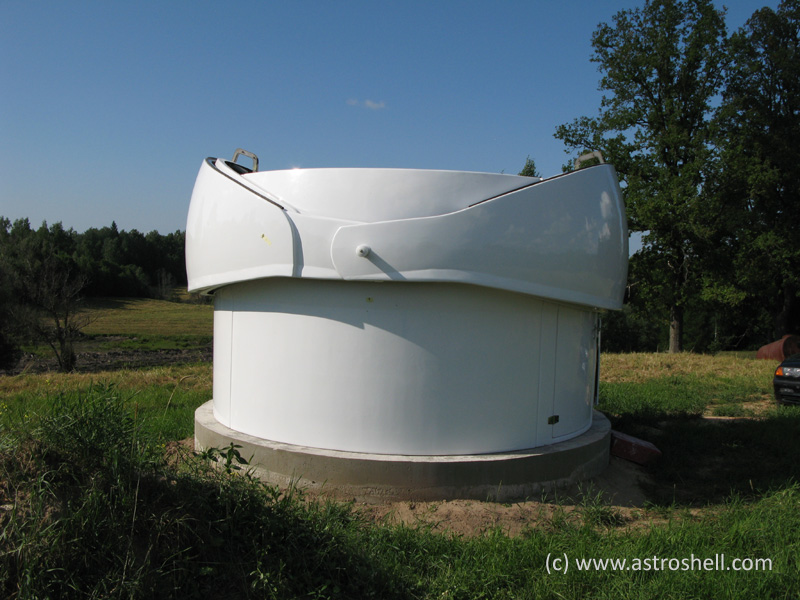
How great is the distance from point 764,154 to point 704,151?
317cm

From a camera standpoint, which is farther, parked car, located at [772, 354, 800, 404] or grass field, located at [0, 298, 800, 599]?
parked car, located at [772, 354, 800, 404]

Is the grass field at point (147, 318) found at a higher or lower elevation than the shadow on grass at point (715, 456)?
lower

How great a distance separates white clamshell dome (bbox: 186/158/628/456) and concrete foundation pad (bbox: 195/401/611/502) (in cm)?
17

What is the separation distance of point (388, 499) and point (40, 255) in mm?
34130

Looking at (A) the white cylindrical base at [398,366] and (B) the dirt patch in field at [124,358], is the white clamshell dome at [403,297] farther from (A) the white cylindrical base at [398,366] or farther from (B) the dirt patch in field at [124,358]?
(B) the dirt patch in field at [124,358]

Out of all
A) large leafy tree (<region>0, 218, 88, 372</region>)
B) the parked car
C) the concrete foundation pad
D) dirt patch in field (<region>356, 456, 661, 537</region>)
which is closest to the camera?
dirt patch in field (<region>356, 456, 661, 537</region>)

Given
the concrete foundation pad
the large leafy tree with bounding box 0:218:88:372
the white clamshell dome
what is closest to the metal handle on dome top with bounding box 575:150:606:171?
the white clamshell dome

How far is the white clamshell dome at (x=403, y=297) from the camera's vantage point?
4.97 metres

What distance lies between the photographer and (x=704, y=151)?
69.4ft

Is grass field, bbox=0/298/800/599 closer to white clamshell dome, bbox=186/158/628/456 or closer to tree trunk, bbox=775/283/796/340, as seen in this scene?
white clamshell dome, bbox=186/158/628/456

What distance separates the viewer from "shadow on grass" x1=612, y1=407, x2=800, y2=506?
19.6 ft

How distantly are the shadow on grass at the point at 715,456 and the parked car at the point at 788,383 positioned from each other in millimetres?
1463

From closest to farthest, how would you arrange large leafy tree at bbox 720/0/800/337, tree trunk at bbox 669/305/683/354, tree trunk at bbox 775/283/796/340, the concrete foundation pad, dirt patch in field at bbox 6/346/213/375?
the concrete foundation pad < large leafy tree at bbox 720/0/800/337 < tree trunk at bbox 669/305/683/354 < tree trunk at bbox 775/283/796/340 < dirt patch in field at bbox 6/346/213/375

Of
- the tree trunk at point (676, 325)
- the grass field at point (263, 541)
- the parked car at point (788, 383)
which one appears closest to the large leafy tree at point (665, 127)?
the tree trunk at point (676, 325)
